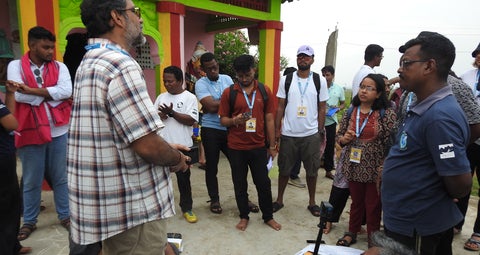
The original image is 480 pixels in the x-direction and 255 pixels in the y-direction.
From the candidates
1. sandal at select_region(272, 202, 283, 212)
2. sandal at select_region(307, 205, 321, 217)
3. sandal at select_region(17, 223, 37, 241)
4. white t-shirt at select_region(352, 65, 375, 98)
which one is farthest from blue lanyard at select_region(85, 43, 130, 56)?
white t-shirt at select_region(352, 65, 375, 98)

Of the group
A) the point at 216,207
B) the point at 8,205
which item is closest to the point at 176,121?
the point at 216,207

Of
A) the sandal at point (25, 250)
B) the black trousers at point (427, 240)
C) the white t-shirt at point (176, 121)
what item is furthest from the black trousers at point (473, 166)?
the sandal at point (25, 250)

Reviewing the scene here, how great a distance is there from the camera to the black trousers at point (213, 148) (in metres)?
3.94

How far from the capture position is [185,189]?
149 inches

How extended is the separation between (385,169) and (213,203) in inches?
99.7

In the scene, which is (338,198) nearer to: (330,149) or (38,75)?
(330,149)

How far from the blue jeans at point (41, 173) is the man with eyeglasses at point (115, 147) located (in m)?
1.85

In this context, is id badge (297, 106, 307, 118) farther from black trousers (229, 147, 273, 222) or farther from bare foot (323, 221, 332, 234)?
bare foot (323, 221, 332, 234)

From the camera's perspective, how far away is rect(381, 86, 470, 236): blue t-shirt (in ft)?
5.38

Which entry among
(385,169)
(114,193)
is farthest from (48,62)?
(385,169)

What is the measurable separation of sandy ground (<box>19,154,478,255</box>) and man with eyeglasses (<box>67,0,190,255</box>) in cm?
158

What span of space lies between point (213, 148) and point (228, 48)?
8.39m

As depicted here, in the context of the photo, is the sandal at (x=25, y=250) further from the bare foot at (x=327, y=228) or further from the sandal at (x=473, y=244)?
the sandal at (x=473, y=244)

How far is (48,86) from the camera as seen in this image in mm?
3162
